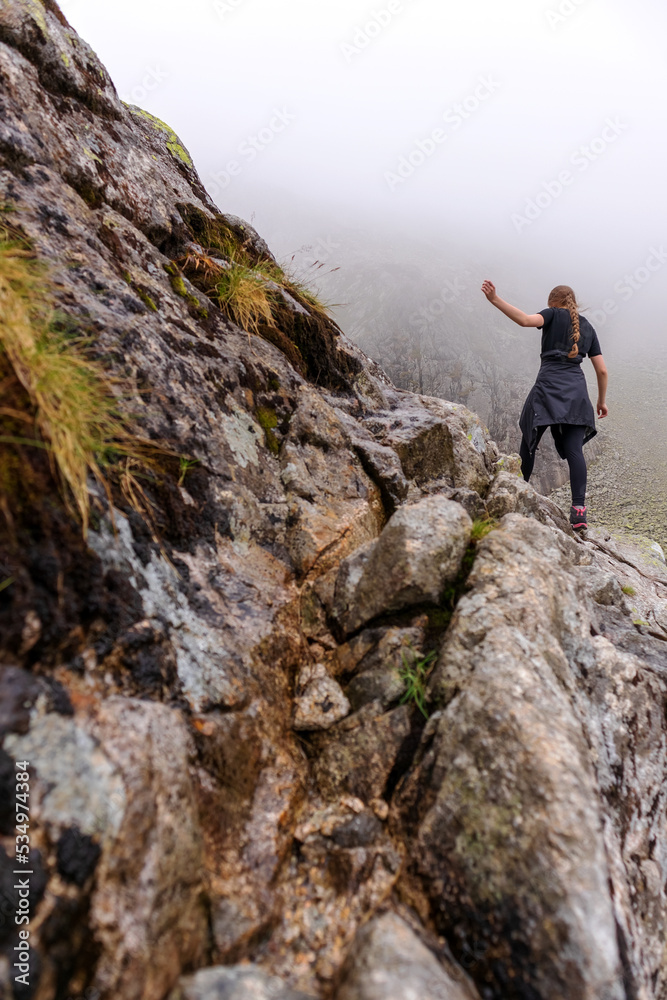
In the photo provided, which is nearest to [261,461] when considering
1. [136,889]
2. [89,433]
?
[89,433]

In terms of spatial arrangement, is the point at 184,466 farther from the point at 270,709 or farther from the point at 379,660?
the point at 379,660

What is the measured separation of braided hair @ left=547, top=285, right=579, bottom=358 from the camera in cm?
743

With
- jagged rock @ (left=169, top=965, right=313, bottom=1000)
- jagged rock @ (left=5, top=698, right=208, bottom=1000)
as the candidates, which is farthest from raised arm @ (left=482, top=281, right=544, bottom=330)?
jagged rock @ (left=169, top=965, right=313, bottom=1000)

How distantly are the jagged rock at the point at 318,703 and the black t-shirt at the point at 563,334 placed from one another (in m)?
6.53

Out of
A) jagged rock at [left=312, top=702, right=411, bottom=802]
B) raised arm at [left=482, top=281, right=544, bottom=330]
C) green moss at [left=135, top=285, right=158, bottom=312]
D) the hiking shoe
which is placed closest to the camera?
jagged rock at [left=312, top=702, right=411, bottom=802]

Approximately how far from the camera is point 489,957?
2.30m

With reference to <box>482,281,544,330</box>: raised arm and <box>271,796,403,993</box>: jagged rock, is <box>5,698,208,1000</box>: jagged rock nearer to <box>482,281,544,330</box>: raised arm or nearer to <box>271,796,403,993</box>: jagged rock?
<box>271,796,403,993</box>: jagged rock

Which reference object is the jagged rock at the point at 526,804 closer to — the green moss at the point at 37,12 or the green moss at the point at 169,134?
the green moss at the point at 37,12

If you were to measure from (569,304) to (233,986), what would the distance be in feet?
29.4

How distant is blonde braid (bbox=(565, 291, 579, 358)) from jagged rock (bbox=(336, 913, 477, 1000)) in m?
7.83

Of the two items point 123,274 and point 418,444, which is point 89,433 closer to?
point 123,274

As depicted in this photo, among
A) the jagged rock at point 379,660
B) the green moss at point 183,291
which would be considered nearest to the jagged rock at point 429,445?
the green moss at point 183,291

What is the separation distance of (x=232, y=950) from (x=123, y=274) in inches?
219

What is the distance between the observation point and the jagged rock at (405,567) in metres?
3.87
